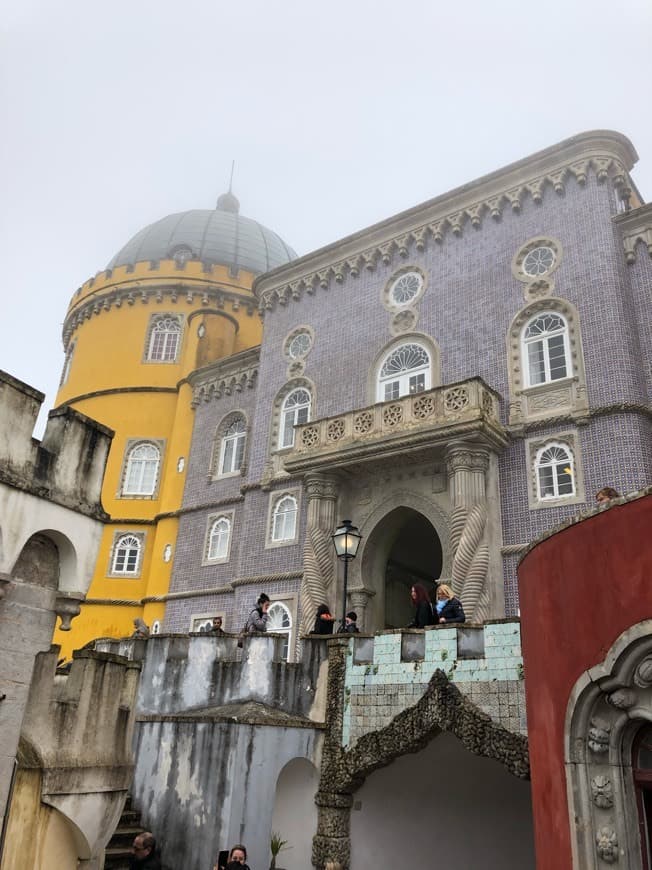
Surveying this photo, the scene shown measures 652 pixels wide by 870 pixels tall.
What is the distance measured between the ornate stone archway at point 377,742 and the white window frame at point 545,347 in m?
9.01

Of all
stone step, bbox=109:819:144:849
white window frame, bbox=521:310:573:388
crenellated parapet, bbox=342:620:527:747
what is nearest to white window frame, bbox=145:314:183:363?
white window frame, bbox=521:310:573:388

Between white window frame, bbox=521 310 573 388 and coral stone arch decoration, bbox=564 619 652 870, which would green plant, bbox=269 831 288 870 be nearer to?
coral stone arch decoration, bbox=564 619 652 870

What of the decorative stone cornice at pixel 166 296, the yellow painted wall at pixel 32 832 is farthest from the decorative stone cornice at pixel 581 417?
the decorative stone cornice at pixel 166 296

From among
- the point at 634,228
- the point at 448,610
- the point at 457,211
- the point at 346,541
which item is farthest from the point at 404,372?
the point at 448,610

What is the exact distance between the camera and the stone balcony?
54.2ft

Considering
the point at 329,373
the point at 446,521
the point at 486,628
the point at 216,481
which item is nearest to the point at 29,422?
the point at 486,628

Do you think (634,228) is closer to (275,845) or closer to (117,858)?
(275,845)

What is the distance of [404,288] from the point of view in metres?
21.2

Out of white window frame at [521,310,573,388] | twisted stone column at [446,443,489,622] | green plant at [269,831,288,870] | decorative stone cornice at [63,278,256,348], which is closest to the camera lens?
green plant at [269,831,288,870]

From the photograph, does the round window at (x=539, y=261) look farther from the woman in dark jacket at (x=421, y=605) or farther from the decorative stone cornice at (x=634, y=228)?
the woman in dark jacket at (x=421, y=605)

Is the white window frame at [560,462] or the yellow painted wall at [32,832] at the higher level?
the white window frame at [560,462]

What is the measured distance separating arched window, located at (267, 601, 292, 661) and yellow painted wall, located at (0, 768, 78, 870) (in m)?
12.9

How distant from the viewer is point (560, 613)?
5773 mm

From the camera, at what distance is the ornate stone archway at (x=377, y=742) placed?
393 inches
